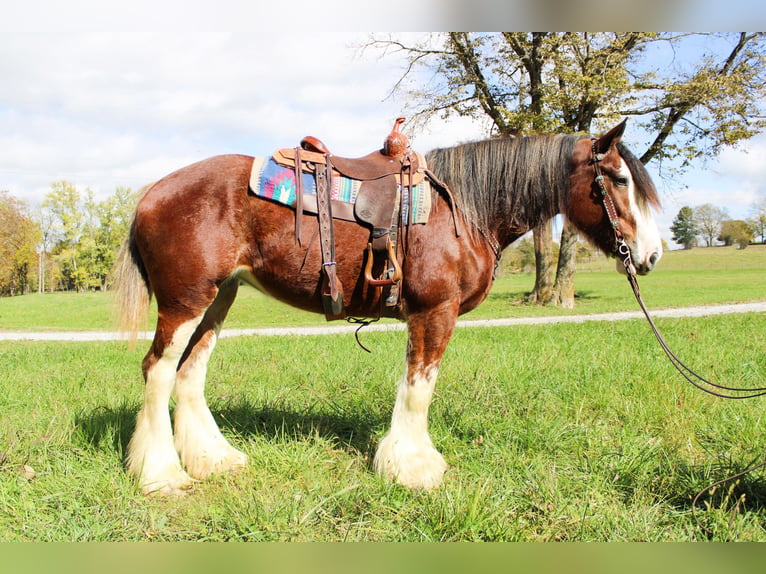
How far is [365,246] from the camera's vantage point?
3.38 metres

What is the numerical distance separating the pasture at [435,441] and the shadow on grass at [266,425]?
0.02 metres

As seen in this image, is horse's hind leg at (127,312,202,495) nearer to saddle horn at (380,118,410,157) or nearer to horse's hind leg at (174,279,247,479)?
horse's hind leg at (174,279,247,479)

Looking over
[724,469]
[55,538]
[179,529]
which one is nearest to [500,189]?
[724,469]

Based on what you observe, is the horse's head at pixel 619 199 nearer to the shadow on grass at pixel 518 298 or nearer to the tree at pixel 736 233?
the shadow on grass at pixel 518 298

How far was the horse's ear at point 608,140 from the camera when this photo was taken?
10.9 feet

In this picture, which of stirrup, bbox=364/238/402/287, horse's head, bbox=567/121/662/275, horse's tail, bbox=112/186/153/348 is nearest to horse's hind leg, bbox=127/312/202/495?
horse's tail, bbox=112/186/153/348

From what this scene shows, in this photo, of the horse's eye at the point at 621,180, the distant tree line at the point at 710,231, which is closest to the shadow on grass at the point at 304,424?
the horse's eye at the point at 621,180

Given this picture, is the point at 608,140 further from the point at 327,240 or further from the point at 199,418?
the point at 199,418

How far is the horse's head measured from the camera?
11.2ft

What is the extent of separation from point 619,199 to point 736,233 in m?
47.9

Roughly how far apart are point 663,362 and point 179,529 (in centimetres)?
554

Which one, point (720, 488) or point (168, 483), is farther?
point (168, 483)

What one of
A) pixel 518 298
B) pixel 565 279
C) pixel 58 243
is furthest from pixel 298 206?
pixel 58 243

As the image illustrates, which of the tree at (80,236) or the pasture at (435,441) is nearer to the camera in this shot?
the pasture at (435,441)
